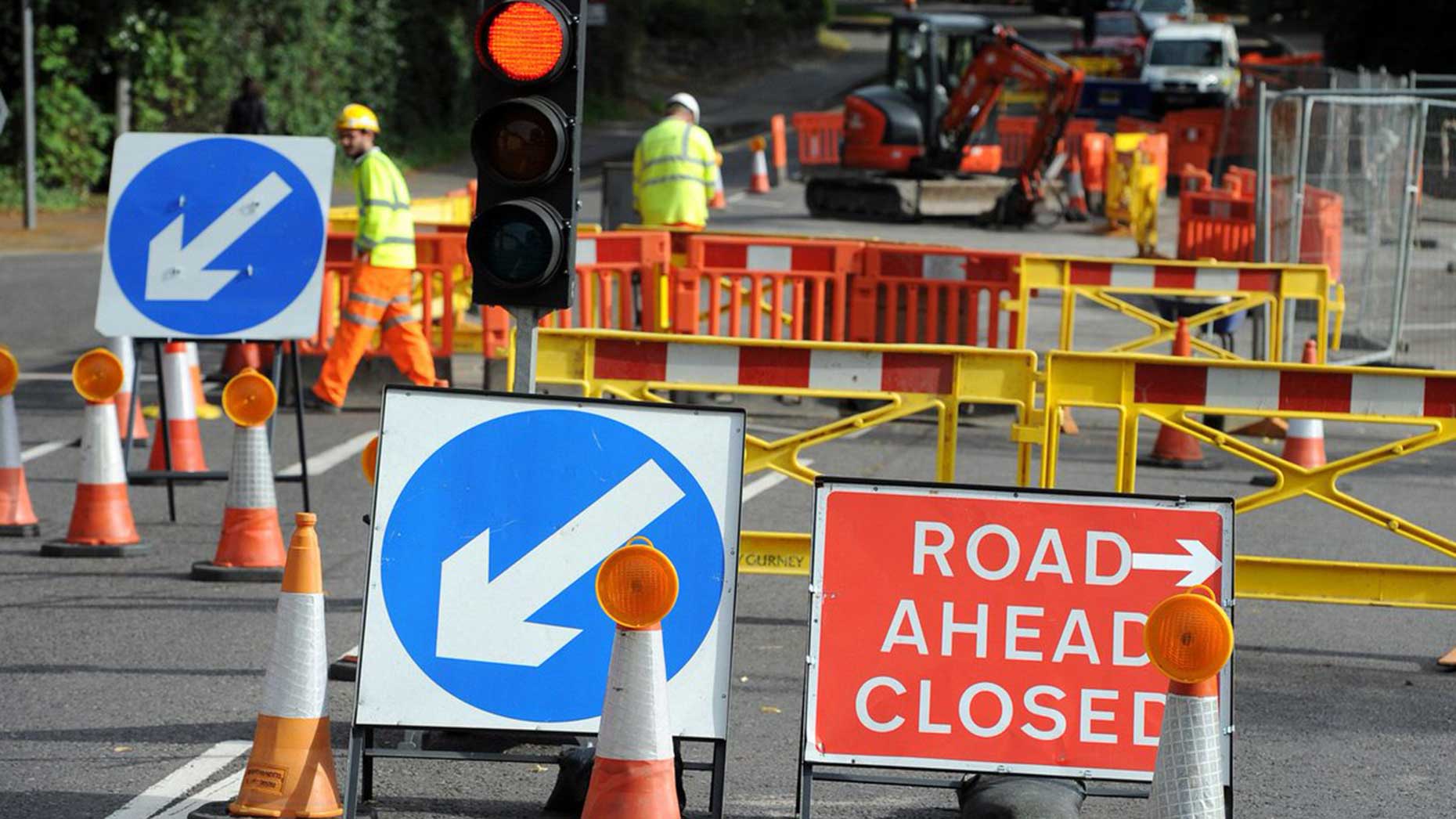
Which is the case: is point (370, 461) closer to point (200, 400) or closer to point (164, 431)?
point (164, 431)

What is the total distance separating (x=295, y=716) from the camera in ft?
19.0

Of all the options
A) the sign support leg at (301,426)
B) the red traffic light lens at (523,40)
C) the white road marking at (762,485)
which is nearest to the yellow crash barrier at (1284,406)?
the red traffic light lens at (523,40)

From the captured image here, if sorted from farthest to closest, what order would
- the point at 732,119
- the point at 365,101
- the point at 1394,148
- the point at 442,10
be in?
the point at 732,119 < the point at 442,10 < the point at 365,101 < the point at 1394,148

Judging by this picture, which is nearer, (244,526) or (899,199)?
(244,526)

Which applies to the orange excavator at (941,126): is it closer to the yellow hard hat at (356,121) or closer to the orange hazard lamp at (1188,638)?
the yellow hard hat at (356,121)

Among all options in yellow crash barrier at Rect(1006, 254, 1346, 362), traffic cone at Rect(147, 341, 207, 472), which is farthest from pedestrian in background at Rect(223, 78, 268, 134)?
traffic cone at Rect(147, 341, 207, 472)

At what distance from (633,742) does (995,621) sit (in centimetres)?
102

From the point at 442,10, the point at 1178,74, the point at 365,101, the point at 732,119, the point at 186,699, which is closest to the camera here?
the point at 186,699

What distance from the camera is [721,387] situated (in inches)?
316

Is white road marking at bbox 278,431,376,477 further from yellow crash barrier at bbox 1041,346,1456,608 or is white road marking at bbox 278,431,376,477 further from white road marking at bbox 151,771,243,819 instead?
white road marking at bbox 151,771,243,819

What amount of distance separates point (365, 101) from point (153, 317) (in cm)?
2812

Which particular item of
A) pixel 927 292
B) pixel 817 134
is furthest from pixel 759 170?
pixel 927 292

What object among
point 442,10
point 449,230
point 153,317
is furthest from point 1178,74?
point 153,317

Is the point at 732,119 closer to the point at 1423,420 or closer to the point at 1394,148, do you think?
the point at 1394,148
